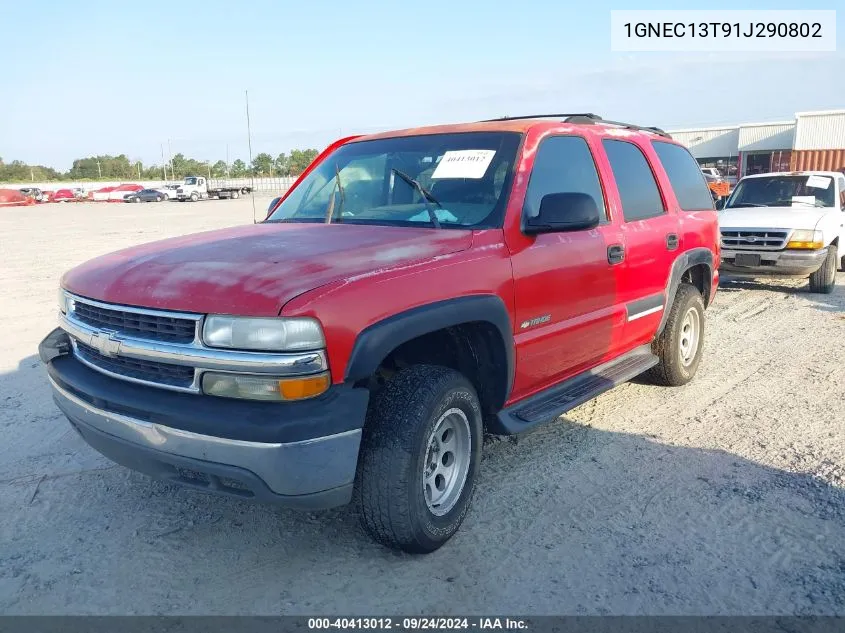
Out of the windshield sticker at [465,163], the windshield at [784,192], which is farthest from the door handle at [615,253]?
the windshield at [784,192]

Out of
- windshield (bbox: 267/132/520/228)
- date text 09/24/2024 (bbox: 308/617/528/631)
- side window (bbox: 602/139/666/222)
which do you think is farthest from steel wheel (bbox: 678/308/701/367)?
date text 09/24/2024 (bbox: 308/617/528/631)

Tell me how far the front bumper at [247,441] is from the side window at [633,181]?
2679mm

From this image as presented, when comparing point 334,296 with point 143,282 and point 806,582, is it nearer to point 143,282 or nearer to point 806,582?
point 143,282

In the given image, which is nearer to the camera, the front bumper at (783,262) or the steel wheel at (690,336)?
the steel wheel at (690,336)

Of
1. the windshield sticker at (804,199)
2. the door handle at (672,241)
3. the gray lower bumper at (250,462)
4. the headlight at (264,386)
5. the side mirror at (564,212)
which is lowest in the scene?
the gray lower bumper at (250,462)

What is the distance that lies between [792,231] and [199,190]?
46608mm

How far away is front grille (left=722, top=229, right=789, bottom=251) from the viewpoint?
29.3ft

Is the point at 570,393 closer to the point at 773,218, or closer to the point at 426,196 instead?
the point at 426,196

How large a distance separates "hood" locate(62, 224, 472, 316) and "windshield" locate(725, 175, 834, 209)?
8.63 m

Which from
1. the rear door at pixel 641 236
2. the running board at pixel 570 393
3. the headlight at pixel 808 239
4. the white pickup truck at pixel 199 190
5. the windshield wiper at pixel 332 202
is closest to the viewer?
the running board at pixel 570 393

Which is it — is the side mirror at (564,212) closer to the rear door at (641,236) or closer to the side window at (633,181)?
the rear door at (641,236)

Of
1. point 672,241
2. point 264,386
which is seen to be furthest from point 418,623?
point 672,241

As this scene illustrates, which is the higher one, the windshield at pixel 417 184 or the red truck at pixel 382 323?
the windshield at pixel 417 184

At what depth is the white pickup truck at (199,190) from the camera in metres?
48.9
